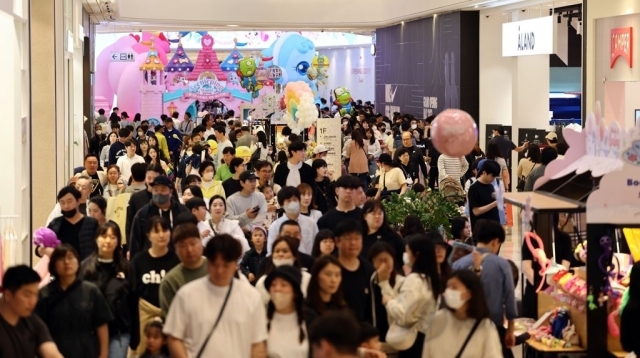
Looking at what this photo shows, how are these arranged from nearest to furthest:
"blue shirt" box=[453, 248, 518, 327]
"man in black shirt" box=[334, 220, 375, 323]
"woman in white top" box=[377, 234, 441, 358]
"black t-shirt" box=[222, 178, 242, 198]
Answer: "woman in white top" box=[377, 234, 441, 358] → "man in black shirt" box=[334, 220, 375, 323] → "blue shirt" box=[453, 248, 518, 327] → "black t-shirt" box=[222, 178, 242, 198]

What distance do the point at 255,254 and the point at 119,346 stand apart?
6.50ft

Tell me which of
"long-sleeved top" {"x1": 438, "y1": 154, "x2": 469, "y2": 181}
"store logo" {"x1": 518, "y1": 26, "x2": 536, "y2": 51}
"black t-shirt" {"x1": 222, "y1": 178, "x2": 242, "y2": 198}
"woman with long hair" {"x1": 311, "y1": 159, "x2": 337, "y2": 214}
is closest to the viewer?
"black t-shirt" {"x1": 222, "y1": 178, "x2": 242, "y2": 198}

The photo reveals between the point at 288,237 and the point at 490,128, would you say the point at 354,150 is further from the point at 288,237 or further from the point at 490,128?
the point at 288,237

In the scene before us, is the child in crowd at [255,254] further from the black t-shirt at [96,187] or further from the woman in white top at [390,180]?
the woman in white top at [390,180]

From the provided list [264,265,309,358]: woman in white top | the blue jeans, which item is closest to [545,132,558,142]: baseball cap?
the blue jeans

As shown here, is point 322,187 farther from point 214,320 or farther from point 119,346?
point 214,320

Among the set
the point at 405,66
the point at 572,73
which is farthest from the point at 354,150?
A: the point at 572,73

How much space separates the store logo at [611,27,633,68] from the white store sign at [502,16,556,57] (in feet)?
6.49

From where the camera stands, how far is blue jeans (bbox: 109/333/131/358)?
6.20m

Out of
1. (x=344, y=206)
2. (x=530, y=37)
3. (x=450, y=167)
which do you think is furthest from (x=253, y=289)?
(x=530, y=37)

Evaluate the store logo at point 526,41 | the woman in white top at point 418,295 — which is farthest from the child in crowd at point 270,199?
the store logo at point 526,41

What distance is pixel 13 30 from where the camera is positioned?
860 centimetres

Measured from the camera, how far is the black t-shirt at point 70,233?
25.1 feet

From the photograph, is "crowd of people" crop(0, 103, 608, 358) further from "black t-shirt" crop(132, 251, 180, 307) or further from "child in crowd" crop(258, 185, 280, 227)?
"child in crowd" crop(258, 185, 280, 227)
